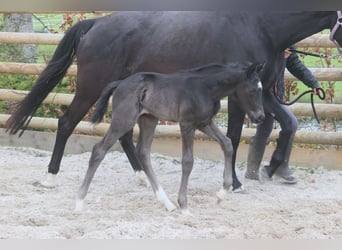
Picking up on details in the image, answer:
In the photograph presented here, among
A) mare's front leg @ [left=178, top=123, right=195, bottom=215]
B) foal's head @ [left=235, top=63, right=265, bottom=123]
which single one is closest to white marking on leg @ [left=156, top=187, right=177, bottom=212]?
mare's front leg @ [left=178, top=123, right=195, bottom=215]

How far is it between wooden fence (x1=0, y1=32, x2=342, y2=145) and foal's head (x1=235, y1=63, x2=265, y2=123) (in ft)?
7.17

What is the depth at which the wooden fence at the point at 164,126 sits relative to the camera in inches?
245

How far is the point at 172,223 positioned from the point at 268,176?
6.30ft

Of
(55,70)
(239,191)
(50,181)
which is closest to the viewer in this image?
(239,191)

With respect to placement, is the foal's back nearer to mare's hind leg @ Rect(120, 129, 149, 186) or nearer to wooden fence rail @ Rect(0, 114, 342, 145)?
mare's hind leg @ Rect(120, 129, 149, 186)

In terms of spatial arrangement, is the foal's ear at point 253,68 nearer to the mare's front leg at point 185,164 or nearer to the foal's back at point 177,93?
the foal's back at point 177,93

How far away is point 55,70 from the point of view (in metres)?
5.56

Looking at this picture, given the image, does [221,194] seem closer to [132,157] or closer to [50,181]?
[132,157]

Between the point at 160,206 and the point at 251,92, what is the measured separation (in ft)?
3.60

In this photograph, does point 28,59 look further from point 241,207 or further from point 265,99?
point 241,207

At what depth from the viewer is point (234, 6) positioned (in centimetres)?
194

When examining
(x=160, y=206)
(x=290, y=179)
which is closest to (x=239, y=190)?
(x=290, y=179)

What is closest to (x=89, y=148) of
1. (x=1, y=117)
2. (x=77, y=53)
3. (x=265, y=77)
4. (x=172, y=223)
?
(x=1, y=117)

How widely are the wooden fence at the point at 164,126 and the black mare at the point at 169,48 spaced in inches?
38.0
